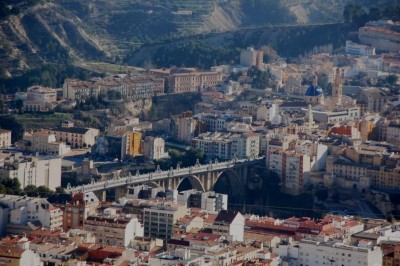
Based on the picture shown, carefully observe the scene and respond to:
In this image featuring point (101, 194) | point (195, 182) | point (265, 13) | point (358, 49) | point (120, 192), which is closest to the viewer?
point (101, 194)

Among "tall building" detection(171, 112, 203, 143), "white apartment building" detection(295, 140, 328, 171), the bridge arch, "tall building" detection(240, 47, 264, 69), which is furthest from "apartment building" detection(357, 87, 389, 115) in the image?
the bridge arch

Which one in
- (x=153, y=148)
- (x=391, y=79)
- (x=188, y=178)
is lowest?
(x=188, y=178)

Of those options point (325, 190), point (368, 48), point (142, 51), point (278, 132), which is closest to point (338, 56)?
point (368, 48)

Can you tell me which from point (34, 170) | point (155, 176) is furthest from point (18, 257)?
point (155, 176)

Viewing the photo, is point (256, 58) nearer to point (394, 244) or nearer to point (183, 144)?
point (183, 144)

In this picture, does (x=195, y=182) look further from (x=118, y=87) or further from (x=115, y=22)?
(x=115, y=22)

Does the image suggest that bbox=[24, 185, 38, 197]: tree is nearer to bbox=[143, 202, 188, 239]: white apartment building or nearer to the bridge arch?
bbox=[143, 202, 188, 239]: white apartment building

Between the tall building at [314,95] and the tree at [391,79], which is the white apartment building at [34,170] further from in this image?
the tree at [391,79]
